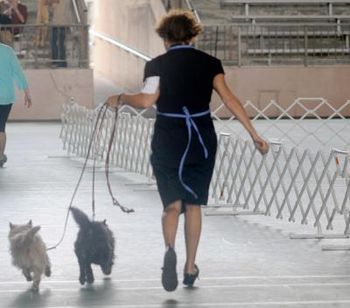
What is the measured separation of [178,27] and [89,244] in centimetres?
148

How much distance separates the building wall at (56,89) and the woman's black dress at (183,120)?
19.5 meters

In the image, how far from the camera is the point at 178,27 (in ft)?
26.3

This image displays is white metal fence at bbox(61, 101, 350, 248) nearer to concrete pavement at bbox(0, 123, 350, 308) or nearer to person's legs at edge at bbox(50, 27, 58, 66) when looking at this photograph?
concrete pavement at bbox(0, 123, 350, 308)

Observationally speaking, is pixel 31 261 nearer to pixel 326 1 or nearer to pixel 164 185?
pixel 164 185

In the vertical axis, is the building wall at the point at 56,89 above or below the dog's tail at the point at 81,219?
below

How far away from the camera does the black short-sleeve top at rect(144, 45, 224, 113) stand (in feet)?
26.1

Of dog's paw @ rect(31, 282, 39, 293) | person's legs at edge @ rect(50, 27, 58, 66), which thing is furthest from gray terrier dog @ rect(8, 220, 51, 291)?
person's legs at edge @ rect(50, 27, 58, 66)

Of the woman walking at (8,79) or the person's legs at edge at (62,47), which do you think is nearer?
the woman walking at (8,79)

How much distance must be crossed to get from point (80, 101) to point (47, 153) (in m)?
8.50

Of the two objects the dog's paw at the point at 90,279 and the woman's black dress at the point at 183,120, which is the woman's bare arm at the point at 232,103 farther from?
the dog's paw at the point at 90,279

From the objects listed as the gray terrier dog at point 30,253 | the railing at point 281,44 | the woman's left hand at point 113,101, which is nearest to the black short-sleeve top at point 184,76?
the woman's left hand at point 113,101

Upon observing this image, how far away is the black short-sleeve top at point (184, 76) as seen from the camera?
796 cm

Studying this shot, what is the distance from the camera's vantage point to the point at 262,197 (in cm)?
1238

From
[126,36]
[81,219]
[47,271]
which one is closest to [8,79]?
[47,271]
